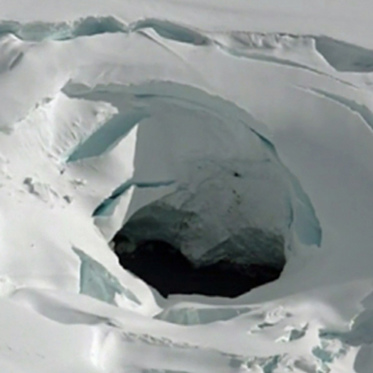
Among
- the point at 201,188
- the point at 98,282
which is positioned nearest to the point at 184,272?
the point at 201,188

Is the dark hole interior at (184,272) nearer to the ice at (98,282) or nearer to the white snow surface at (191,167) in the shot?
the white snow surface at (191,167)

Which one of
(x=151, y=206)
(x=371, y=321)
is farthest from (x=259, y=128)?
(x=371, y=321)

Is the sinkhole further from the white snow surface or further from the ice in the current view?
the ice

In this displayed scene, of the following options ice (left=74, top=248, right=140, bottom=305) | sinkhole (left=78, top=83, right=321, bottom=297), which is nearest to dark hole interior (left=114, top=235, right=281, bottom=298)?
sinkhole (left=78, top=83, right=321, bottom=297)

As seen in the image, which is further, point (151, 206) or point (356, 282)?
point (151, 206)

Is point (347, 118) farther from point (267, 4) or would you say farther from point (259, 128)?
point (267, 4)

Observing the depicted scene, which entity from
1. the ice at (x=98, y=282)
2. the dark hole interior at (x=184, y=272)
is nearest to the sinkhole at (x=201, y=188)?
the dark hole interior at (x=184, y=272)
